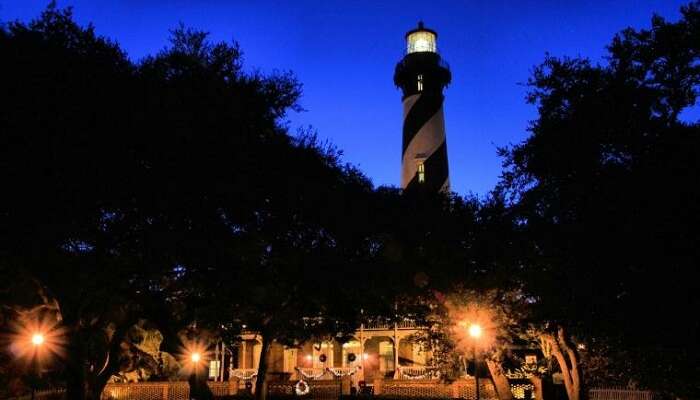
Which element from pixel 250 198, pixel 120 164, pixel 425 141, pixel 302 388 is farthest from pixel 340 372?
pixel 120 164

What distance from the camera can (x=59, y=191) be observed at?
1381cm

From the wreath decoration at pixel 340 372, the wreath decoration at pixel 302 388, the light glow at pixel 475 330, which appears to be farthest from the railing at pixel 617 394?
the wreath decoration at pixel 340 372

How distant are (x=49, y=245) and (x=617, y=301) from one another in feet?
41.9

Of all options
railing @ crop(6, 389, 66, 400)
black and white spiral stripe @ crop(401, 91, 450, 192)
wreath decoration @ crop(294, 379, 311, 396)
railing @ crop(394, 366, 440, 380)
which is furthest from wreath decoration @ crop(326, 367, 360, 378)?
railing @ crop(6, 389, 66, 400)

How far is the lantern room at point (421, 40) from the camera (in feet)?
169

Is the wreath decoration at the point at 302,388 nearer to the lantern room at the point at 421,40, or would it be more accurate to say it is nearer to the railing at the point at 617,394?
the railing at the point at 617,394

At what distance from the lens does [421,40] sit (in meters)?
51.6

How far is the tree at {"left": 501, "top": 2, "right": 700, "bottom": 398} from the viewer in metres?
11.5

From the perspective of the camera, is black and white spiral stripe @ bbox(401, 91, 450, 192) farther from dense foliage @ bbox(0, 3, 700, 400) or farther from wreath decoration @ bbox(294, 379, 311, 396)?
dense foliage @ bbox(0, 3, 700, 400)

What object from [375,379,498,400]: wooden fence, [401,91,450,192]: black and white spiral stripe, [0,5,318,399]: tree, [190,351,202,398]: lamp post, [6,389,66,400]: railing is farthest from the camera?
[401,91,450,192]: black and white spiral stripe

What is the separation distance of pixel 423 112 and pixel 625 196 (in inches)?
1475

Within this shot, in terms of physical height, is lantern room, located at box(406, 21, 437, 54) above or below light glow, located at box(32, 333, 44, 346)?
above

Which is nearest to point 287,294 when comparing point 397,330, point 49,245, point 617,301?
point 49,245

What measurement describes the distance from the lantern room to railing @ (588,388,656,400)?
3162 cm
